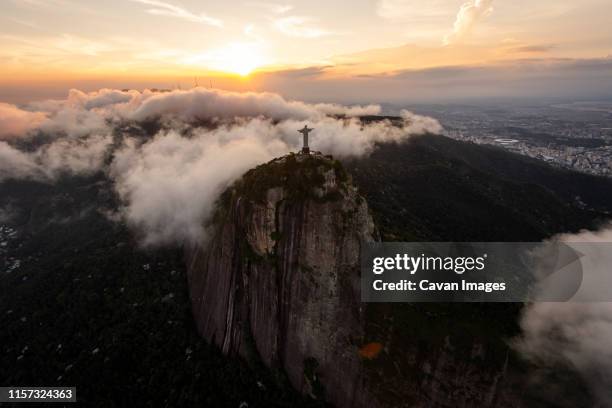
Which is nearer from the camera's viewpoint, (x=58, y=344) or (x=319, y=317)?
(x=319, y=317)

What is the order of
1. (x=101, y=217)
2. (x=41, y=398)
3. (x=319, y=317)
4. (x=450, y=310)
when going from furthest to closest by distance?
(x=101, y=217)
(x=41, y=398)
(x=319, y=317)
(x=450, y=310)

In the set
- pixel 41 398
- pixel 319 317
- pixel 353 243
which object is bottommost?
pixel 41 398

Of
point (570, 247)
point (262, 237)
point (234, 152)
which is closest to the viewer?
point (262, 237)

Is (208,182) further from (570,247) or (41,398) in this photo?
(570,247)

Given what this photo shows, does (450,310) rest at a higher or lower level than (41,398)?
higher

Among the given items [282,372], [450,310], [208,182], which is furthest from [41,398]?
[450,310]

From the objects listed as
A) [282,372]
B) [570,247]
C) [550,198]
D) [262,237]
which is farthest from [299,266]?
[550,198]
